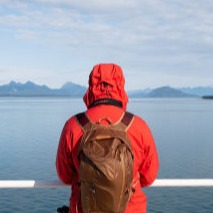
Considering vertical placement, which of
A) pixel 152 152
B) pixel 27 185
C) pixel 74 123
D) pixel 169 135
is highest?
pixel 74 123

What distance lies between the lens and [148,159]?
2.78 metres

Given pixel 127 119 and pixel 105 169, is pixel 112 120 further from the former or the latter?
pixel 105 169

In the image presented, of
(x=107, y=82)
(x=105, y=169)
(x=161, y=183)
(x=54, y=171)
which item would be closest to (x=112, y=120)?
(x=107, y=82)

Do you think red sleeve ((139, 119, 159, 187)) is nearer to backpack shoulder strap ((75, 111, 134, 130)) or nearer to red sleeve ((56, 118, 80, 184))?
backpack shoulder strap ((75, 111, 134, 130))

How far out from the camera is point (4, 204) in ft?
54.4

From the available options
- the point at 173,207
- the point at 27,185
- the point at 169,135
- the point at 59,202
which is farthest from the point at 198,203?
the point at 169,135

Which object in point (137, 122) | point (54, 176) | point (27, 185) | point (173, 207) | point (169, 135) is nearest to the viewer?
point (137, 122)

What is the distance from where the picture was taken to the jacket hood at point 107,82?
2686 millimetres

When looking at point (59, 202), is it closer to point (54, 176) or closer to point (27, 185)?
point (54, 176)

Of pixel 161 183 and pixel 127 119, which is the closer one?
pixel 127 119

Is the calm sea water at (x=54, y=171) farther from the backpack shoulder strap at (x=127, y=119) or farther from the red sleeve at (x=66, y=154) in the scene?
the backpack shoulder strap at (x=127, y=119)

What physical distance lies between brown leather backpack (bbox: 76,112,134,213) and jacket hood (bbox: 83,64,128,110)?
27cm

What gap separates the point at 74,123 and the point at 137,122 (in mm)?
428

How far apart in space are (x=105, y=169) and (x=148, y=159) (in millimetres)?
497
